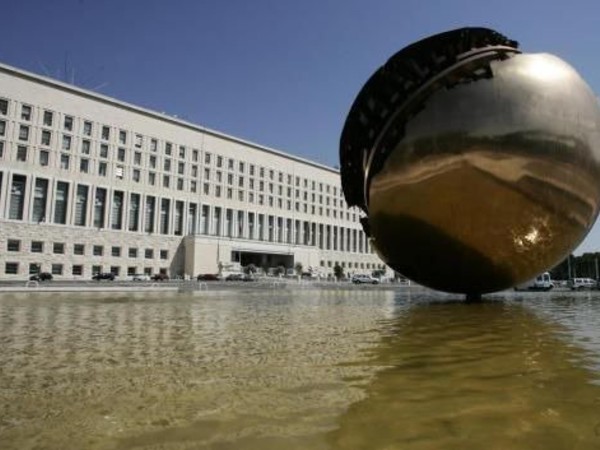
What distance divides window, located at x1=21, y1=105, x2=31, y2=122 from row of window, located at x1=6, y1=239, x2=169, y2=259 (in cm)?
1640

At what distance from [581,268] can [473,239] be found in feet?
382

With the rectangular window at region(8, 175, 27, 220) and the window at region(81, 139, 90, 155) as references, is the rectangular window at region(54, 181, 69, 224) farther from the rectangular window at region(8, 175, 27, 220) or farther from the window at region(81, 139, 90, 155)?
the window at region(81, 139, 90, 155)

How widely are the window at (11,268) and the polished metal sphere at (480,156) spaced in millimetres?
65827

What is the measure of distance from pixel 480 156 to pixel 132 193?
77.5m

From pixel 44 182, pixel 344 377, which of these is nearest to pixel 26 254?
pixel 44 182

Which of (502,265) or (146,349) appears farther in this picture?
(502,265)

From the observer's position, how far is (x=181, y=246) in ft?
291

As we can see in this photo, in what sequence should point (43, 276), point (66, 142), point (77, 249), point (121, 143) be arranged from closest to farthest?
1. point (43, 276)
2. point (77, 249)
3. point (66, 142)
4. point (121, 143)

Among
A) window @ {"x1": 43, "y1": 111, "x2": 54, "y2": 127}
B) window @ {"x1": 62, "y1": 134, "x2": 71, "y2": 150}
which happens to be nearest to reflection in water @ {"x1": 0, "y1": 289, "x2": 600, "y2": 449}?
window @ {"x1": 43, "y1": 111, "x2": 54, "y2": 127}

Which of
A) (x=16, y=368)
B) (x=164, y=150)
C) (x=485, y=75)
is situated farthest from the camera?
(x=164, y=150)

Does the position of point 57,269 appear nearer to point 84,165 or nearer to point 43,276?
point 43,276

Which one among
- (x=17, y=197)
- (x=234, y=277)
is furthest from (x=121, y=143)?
(x=234, y=277)

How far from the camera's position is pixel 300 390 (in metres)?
4.77

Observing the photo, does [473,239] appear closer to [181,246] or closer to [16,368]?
[16,368]
